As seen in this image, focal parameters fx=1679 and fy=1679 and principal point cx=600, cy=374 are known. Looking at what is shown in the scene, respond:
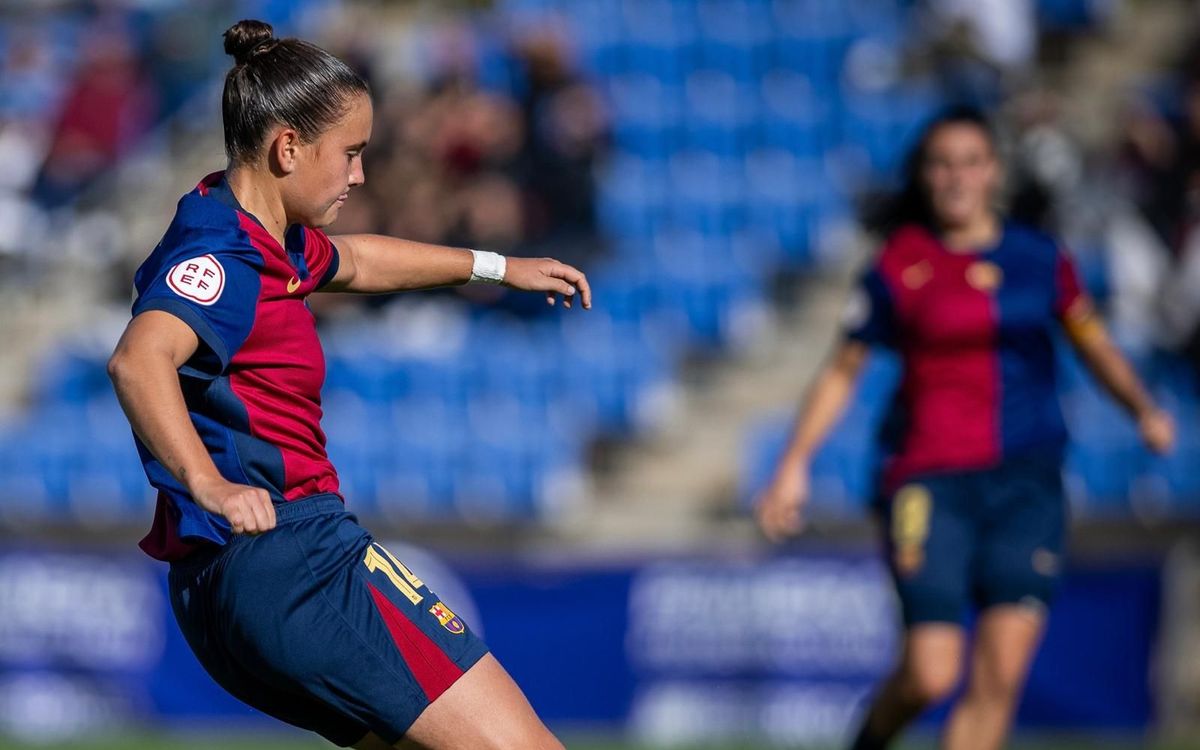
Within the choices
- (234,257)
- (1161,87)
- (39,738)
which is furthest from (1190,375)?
(234,257)

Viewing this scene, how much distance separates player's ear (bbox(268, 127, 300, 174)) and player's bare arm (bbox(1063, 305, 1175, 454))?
3346 mm

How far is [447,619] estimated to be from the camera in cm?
370

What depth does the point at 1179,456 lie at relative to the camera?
9414 millimetres

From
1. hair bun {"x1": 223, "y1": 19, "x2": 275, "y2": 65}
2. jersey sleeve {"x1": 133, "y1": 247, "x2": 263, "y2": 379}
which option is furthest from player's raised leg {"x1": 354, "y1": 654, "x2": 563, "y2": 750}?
hair bun {"x1": 223, "y1": 19, "x2": 275, "y2": 65}

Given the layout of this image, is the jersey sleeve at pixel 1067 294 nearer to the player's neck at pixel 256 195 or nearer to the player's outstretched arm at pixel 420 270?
the player's outstretched arm at pixel 420 270

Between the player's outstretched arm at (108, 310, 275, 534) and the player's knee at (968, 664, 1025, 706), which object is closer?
the player's outstretched arm at (108, 310, 275, 534)

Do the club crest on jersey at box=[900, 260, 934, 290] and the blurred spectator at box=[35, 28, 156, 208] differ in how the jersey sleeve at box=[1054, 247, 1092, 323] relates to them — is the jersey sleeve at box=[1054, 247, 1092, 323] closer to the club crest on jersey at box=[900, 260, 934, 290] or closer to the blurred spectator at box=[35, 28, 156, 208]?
the club crest on jersey at box=[900, 260, 934, 290]

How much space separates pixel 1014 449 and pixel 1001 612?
58 centimetres

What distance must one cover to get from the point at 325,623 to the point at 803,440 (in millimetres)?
2827

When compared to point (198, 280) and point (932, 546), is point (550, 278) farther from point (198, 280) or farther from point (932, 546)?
point (932, 546)

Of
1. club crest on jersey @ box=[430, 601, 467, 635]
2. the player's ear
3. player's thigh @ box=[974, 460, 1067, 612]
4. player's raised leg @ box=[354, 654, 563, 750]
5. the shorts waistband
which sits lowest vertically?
player's thigh @ box=[974, 460, 1067, 612]

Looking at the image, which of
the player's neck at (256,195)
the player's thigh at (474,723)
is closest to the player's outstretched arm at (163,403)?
the player's neck at (256,195)

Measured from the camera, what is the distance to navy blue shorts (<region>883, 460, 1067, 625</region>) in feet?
18.5

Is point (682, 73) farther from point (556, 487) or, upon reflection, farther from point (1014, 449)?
point (1014, 449)
